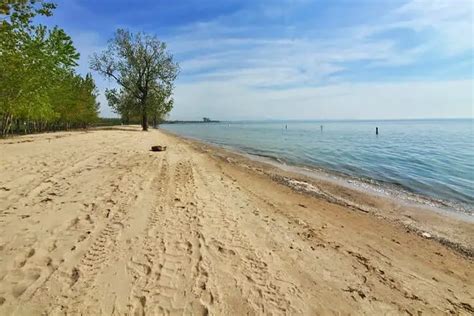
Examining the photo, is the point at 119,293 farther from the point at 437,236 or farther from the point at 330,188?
the point at 330,188

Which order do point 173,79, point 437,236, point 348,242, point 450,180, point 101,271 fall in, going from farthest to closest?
point 173,79 < point 450,180 < point 437,236 < point 348,242 < point 101,271

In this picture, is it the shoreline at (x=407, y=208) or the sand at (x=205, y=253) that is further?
the shoreline at (x=407, y=208)

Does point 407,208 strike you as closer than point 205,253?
No

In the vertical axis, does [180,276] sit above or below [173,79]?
below

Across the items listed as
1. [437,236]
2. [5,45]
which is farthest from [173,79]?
[437,236]

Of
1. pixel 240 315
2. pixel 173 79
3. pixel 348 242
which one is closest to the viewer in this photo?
pixel 240 315

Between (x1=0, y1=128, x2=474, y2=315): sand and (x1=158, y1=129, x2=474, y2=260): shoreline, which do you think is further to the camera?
(x1=158, y1=129, x2=474, y2=260): shoreline

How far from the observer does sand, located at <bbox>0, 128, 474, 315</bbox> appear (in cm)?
376

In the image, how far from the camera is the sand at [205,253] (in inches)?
148

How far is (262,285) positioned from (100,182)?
637 cm

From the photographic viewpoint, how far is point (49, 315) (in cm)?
325

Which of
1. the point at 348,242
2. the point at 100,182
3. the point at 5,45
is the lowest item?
the point at 348,242

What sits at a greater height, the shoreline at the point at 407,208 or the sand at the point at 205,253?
the sand at the point at 205,253

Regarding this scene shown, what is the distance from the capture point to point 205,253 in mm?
4934
